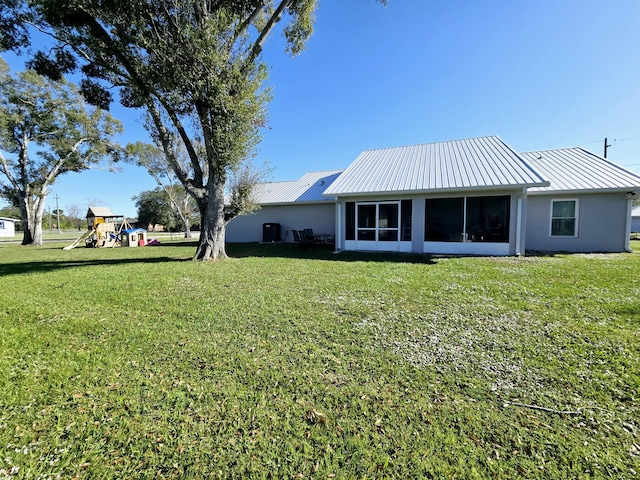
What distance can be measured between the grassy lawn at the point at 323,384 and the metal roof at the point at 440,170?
533 centimetres

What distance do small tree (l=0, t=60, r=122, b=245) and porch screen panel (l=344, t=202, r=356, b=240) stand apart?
21571mm

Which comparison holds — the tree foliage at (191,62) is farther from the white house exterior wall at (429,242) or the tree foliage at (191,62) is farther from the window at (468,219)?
the window at (468,219)

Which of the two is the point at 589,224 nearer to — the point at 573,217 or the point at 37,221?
the point at 573,217

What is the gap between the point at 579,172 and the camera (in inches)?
480

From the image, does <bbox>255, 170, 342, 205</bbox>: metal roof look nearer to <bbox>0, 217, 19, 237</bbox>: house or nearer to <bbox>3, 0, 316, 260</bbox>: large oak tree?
<bbox>3, 0, 316, 260</bbox>: large oak tree

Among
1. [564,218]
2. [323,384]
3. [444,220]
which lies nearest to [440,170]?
[444,220]

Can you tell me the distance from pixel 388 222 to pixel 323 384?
9.93 m

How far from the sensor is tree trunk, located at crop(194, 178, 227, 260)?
1012cm

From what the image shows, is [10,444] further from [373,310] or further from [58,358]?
[373,310]

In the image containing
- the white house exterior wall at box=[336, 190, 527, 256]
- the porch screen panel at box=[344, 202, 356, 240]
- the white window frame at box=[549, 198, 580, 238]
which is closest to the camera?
the white house exterior wall at box=[336, 190, 527, 256]

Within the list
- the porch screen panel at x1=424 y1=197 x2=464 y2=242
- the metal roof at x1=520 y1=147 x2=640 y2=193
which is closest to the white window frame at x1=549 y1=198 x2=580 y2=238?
the metal roof at x1=520 y1=147 x2=640 y2=193

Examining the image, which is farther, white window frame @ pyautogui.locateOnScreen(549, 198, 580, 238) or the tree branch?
white window frame @ pyautogui.locateOnScreen(549, 198, 580, 238)

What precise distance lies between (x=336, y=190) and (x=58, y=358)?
10383mm

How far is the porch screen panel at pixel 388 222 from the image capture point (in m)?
11.9
